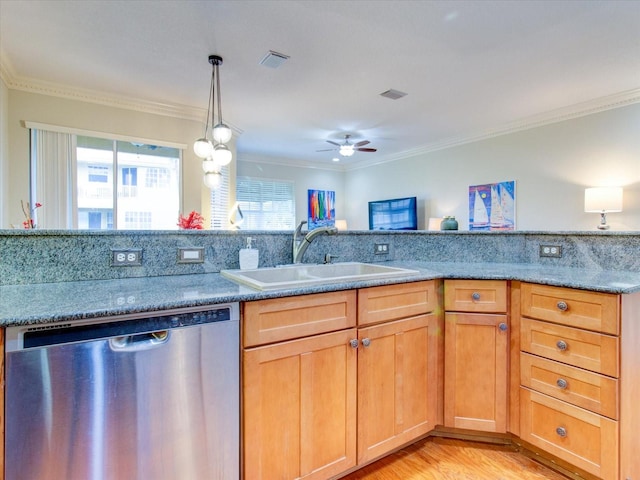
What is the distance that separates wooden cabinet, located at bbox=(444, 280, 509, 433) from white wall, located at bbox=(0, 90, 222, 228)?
345 centimetres

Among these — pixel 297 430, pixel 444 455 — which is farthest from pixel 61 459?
pixel 444 455

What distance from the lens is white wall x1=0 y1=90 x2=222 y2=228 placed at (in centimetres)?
330

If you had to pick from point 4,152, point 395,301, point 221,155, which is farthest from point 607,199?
point 4,152

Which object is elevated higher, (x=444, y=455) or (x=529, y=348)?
(x=529, y=348)

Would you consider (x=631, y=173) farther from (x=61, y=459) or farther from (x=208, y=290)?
(x=61, y=459)

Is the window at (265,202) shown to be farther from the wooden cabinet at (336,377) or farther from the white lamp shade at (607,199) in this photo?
the wooden cabinet at (336,377)

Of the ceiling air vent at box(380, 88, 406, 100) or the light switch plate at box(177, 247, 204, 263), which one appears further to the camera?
the ceiling air vent at box(380, 88, 406, 100)

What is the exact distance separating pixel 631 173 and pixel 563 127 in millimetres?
893

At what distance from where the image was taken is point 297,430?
1.27 meters

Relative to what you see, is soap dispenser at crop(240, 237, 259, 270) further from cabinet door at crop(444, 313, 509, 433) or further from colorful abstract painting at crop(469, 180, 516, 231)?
colorful abstract painting at crop(469, 180, 516, 231)

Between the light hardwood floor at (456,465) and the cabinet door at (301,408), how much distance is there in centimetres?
30

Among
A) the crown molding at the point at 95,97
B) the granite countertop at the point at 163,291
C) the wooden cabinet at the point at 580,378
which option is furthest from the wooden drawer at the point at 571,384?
the crown molding at the point at 95,97

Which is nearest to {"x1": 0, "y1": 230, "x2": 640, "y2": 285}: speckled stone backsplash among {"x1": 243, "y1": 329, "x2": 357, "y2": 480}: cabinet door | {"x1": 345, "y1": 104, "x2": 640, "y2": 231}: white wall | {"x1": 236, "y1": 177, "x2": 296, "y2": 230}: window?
{"x1": 243, "y1": 329, "x2": 357, "y2": 480}: cabinet door

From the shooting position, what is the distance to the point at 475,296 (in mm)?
1672
